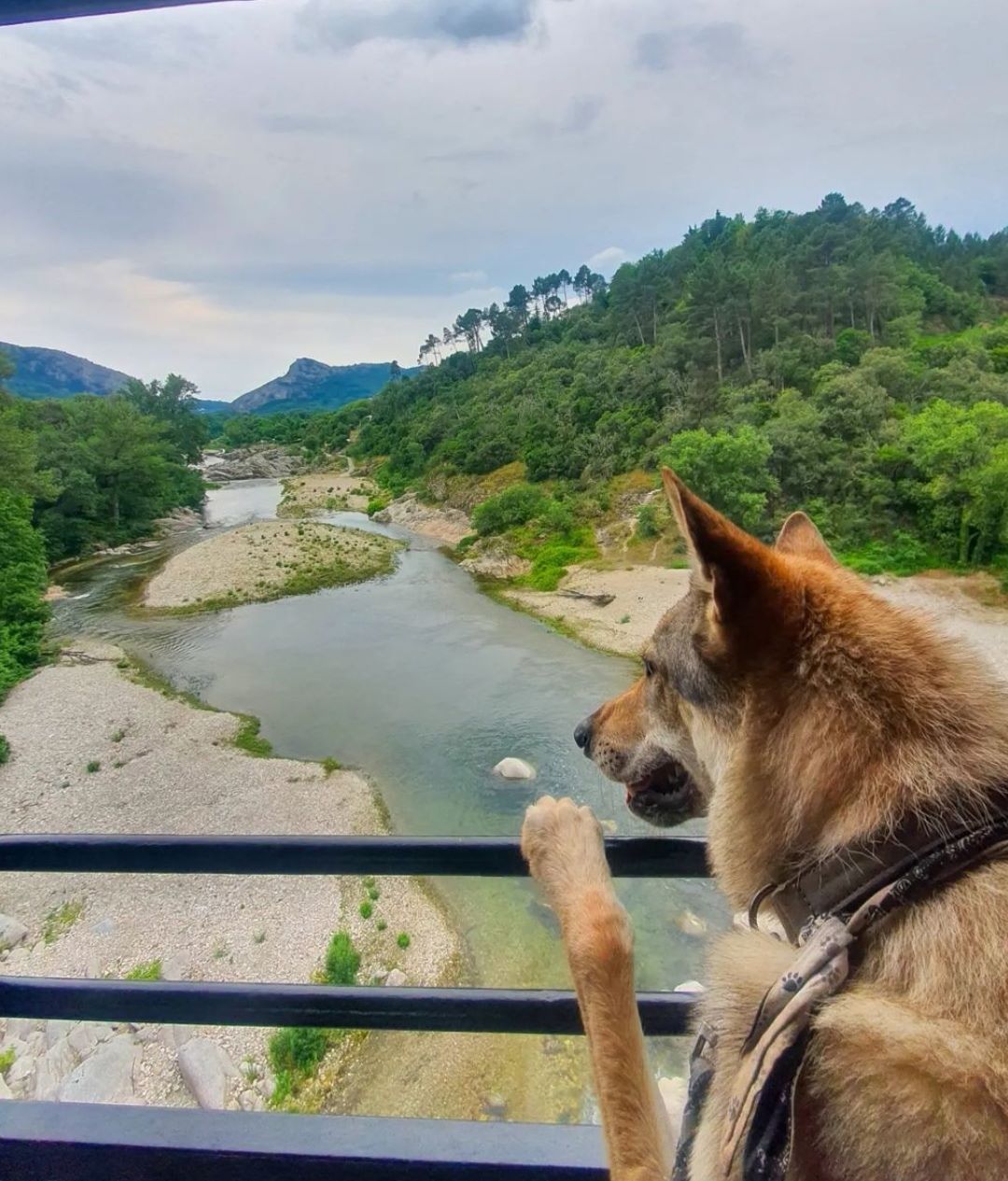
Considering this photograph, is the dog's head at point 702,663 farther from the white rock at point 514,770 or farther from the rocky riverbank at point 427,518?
the rocky riverbank at point 427,518

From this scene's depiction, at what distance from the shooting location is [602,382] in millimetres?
39344

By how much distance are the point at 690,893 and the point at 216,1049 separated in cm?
577

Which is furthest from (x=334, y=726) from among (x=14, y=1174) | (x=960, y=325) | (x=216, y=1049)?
(x=960, y=325)

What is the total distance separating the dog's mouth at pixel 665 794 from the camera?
148cm

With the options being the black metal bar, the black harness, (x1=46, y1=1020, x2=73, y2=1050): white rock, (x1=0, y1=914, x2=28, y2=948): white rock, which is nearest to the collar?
the black harness

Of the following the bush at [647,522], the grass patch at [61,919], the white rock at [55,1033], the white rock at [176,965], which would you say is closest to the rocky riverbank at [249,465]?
the bush at [647,522]

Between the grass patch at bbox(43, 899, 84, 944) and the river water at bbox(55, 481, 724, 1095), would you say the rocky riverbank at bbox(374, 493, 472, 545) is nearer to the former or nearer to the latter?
the river water at bbox(55, 481, 724, 1095)

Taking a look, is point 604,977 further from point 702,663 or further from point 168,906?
point 168,906

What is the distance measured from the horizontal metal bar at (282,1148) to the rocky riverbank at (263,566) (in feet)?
82.8

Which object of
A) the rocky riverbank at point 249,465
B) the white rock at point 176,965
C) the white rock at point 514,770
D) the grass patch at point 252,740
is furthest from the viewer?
the rocky riverbank at point 249,465

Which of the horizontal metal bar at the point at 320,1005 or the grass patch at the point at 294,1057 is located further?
the grass patch at the point at 294,1057

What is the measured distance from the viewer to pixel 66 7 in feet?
4.83

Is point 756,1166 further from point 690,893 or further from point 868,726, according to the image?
point 690,893

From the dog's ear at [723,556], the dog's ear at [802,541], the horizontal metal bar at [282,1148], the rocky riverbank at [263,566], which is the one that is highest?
the dog's ear at [723,556]
